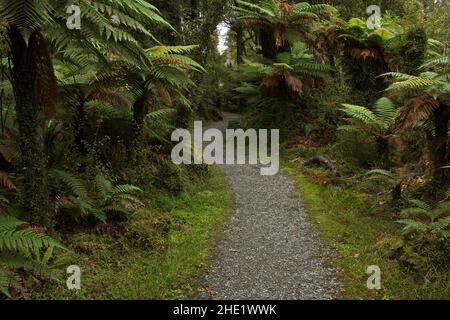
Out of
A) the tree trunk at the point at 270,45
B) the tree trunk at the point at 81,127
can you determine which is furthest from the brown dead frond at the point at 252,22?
the tree trunk at the point at 81,127

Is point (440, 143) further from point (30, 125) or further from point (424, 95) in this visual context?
point (30, 125)

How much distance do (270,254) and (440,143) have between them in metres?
2.83

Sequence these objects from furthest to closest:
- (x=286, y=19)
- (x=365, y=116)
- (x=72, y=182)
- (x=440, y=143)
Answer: (x=286, y=19), (x=365, y=116), (x=440, y=143), (x=72, y=182)

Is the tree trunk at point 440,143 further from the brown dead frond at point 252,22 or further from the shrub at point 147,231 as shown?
the brown dead frond at point 252,22

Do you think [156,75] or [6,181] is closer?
[6,181]

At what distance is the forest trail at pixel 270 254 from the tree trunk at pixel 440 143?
1.97 metres

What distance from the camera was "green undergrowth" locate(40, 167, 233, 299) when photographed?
177 inches

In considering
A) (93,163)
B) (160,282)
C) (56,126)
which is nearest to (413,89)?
(160,282)

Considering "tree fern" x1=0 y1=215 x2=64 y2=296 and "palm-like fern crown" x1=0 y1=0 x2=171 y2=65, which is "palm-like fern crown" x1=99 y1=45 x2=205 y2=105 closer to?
"palm-like fern crown" x1=0 y1=0 x2=171 y2=65

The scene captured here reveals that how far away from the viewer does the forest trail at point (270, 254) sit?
187 inches

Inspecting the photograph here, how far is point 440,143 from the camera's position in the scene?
Result: 6.17m

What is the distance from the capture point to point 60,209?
18.6 feet

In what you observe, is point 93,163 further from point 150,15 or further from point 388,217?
point 388,217

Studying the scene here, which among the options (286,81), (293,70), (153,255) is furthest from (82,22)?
(293,70)
